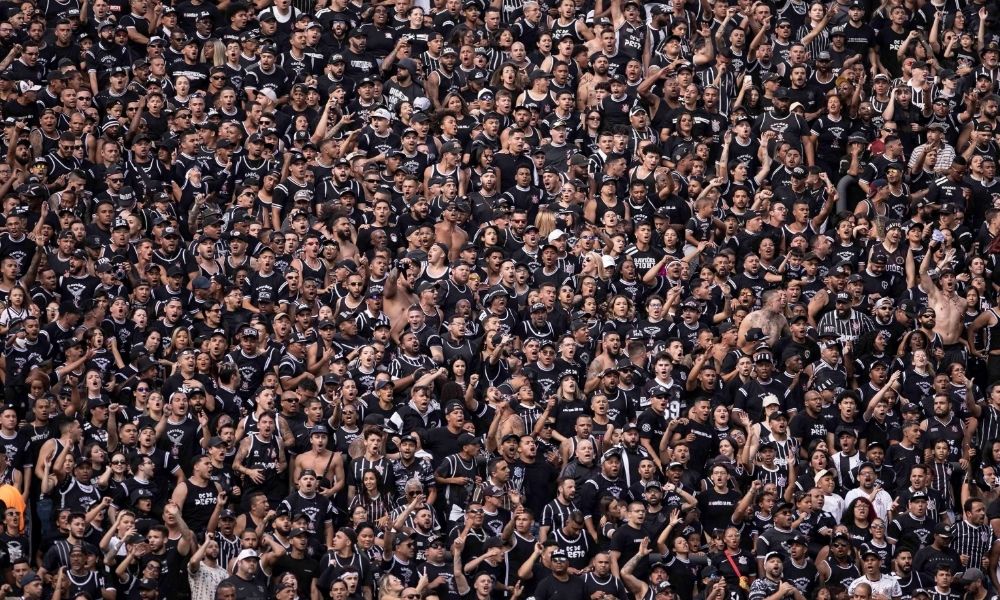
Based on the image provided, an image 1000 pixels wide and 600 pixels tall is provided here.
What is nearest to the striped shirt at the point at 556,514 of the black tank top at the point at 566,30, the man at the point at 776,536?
the man at the point at 776,536

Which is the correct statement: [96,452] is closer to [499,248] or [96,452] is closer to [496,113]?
[499,248]

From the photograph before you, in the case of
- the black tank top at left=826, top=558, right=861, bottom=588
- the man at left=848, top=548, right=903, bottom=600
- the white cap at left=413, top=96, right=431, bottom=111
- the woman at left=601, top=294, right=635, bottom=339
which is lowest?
the black tank top at left=826, top=558, right=861, bottom=588

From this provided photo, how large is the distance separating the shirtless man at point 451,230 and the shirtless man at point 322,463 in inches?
130

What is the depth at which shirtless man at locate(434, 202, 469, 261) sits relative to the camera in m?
23.7

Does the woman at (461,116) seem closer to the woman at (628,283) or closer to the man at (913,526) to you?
the woman at (628,283)

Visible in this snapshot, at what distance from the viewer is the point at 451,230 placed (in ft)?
78.2

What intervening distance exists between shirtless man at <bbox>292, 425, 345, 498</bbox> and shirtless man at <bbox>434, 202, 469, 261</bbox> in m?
3.31

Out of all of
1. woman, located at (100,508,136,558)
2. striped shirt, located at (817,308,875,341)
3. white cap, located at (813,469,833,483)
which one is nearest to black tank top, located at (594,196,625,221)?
striped shirt, located at (817,308,875,341)

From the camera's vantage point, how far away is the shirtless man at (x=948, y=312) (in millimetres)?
23516

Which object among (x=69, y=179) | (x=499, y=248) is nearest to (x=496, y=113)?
(x=499, y=248)

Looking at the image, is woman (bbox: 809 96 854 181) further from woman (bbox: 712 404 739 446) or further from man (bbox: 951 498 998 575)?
man (bbox: 951 498 998 575)

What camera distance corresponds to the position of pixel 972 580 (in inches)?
832

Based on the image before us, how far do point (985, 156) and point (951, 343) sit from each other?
3.16 metres

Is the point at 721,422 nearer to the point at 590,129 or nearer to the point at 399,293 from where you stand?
the point at 399,293
